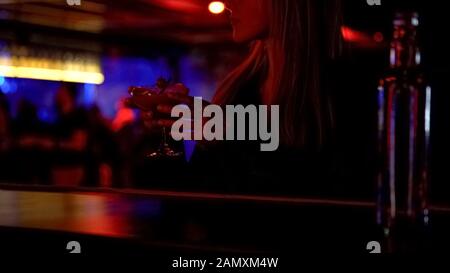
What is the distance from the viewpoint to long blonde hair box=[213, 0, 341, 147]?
2020 mm

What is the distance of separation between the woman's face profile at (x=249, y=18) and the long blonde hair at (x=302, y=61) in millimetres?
27

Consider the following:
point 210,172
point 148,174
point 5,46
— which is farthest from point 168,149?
point 5,46

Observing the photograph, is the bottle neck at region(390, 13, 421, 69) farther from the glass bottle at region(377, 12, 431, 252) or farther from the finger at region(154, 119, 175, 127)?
the finger at region(154, 119, 175, 127)

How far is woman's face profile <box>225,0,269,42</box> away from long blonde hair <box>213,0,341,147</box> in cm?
3

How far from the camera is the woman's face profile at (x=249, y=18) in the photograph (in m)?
2.06

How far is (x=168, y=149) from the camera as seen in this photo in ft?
5.66

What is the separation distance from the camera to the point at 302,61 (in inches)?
80.7

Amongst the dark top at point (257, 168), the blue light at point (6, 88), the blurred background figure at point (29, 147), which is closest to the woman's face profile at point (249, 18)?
the dark top at point (257, 168)

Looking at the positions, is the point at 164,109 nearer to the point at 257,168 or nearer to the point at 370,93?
the point at 257,168

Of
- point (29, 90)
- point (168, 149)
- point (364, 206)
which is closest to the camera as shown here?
point (364, 206)
